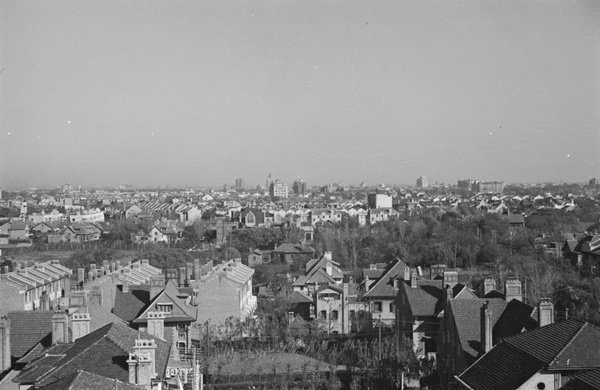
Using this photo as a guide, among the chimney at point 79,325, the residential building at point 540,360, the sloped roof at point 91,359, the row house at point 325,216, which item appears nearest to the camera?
the sloped roof at point 91,359

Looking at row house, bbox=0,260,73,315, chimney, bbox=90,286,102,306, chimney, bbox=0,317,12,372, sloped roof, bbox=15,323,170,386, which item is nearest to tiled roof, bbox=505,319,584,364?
sloped roof, bbox=15,323,170,386

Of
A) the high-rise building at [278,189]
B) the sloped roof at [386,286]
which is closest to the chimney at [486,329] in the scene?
the sloped roof at [386,286]

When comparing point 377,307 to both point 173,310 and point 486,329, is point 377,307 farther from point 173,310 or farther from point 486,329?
point 486,329

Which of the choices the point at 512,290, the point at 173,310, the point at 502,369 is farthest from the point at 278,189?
the point at 502,369

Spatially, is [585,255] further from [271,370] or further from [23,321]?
[23,321]

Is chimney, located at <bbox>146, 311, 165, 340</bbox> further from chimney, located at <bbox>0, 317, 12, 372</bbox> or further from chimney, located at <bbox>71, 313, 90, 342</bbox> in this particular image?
chimney, located at <bbox>0, 317, 12, 372</bbox>

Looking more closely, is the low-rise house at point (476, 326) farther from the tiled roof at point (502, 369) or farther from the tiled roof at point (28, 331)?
the tiled roof at point (28, 331)
